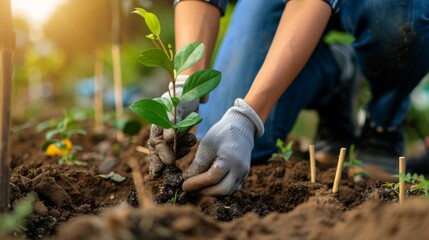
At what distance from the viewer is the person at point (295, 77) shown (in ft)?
5.07

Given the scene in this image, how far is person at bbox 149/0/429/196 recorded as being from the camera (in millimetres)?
1544

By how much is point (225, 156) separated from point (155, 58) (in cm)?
33

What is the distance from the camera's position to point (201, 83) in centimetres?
145

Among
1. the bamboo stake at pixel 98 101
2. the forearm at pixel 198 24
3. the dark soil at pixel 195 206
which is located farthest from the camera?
the bamboo stake at pixel 98 101

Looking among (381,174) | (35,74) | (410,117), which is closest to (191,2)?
(381,174)

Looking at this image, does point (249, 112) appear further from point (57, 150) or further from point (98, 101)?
point (98, 101)

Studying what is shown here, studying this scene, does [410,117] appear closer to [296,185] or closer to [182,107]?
[296,185]

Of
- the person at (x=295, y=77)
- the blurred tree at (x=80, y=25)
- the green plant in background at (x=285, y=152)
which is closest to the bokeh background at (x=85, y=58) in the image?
the blurred tree at (x=80, y=25)

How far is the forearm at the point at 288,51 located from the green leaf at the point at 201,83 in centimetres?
24

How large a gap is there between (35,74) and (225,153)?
323 centimetres

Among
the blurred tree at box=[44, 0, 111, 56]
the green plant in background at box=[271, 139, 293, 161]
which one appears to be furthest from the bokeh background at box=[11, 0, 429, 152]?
the green plant in background at box=[271, 139, 293, 161]

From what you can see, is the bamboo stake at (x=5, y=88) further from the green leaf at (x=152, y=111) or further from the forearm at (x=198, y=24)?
the forearm at (x=198, y=24)

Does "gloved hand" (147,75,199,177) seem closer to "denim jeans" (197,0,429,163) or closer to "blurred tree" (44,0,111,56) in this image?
"denim jeans" (197,0,429,163)

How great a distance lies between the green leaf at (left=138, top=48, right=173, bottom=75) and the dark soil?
315 millimetres
